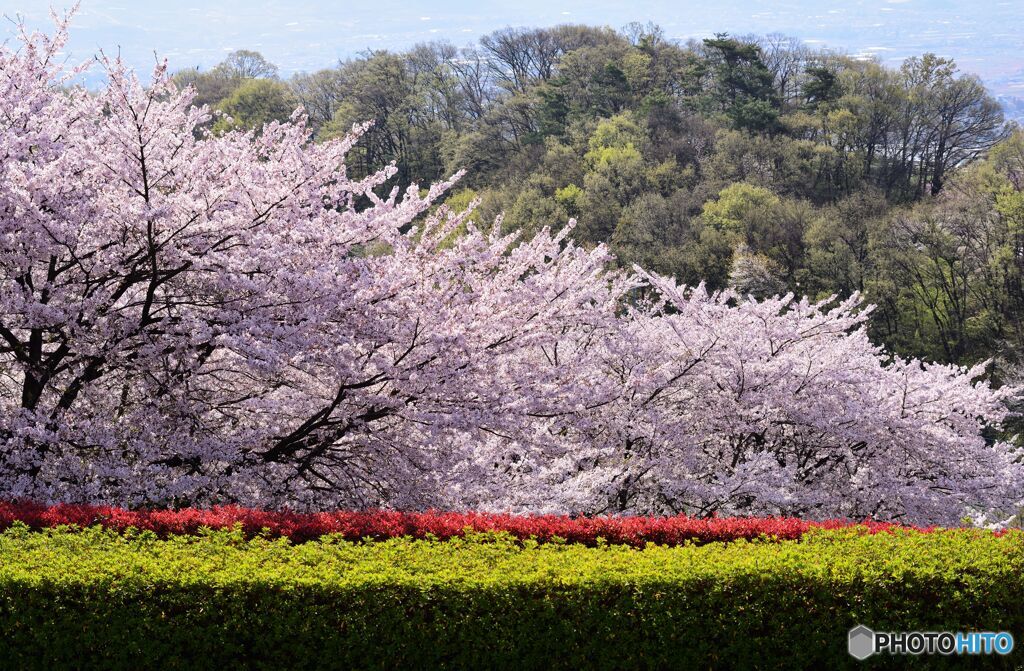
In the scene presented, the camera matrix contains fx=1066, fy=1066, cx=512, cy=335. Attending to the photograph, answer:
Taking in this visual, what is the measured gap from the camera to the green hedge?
5922mm

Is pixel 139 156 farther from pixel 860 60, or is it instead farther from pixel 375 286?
pixel 860 60

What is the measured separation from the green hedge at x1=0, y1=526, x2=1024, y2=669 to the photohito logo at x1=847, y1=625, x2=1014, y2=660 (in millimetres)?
52

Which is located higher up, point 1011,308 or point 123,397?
point 123,397

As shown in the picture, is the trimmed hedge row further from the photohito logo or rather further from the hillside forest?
the hillside forest

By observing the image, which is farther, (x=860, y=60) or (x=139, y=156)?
(x=860, y=60)

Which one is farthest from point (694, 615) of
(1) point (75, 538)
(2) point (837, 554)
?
(1) point (75, 538)

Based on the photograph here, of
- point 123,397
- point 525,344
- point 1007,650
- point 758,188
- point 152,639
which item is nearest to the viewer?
point 152,639

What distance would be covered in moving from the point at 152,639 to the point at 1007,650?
500cm

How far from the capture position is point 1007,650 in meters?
6.39

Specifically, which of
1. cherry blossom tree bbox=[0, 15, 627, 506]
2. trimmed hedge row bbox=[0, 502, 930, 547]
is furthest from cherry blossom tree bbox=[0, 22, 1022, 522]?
trimmed hedge row bbox=[0, 502, 930, 547]

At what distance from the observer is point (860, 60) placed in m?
65.2

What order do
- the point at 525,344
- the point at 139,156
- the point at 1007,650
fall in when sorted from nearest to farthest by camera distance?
1. the point at 1007,650
2. the point at 139,156
3. the point at 525,344

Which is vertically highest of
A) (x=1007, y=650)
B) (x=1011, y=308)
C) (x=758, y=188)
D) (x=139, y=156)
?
(x=139, y=156)

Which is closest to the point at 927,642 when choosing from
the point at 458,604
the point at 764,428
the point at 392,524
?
the point at 458,604
